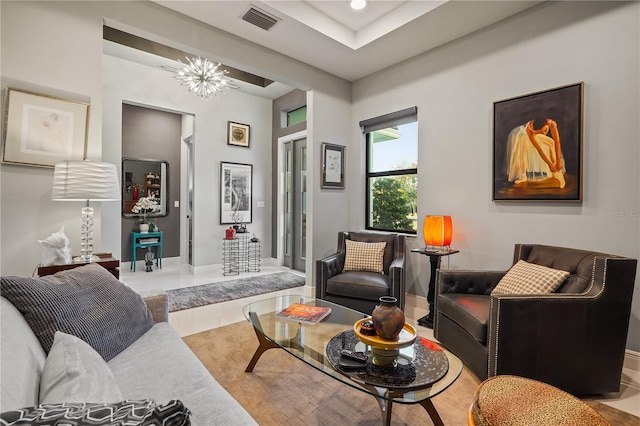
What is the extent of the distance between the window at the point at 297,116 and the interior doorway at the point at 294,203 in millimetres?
369

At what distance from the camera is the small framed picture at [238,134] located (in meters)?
5.69

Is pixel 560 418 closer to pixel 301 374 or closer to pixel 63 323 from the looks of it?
pixel 301 374

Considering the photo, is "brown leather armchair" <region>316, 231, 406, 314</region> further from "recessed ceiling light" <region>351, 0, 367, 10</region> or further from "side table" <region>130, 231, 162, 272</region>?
"side table" <region>130, 231, 162, 272</region>

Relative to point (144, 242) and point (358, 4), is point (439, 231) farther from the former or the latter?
point (144, 242)

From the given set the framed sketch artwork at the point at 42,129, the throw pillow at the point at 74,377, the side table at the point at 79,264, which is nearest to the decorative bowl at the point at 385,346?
the throw pillow at the point at 74,377

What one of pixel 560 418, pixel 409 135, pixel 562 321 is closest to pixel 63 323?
pixel 560 418

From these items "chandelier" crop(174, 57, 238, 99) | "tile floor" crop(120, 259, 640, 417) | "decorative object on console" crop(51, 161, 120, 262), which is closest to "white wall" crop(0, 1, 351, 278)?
"decorative object on console" crop(51, 161, 120, 262)

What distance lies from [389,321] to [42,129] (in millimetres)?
2796

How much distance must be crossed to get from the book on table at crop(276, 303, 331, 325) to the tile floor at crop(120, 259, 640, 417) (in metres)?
1.25

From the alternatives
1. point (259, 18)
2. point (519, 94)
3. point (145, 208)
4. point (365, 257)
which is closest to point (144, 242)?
point (145, 208)

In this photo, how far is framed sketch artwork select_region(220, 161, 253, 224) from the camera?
5.66 m

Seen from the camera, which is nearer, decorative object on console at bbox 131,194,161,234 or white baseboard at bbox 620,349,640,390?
white baseboard at bbox 620,349,640,390

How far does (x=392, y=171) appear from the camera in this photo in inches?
162

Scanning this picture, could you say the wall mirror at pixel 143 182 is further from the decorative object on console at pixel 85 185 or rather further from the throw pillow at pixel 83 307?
the throw pillow at pixel 83 307
